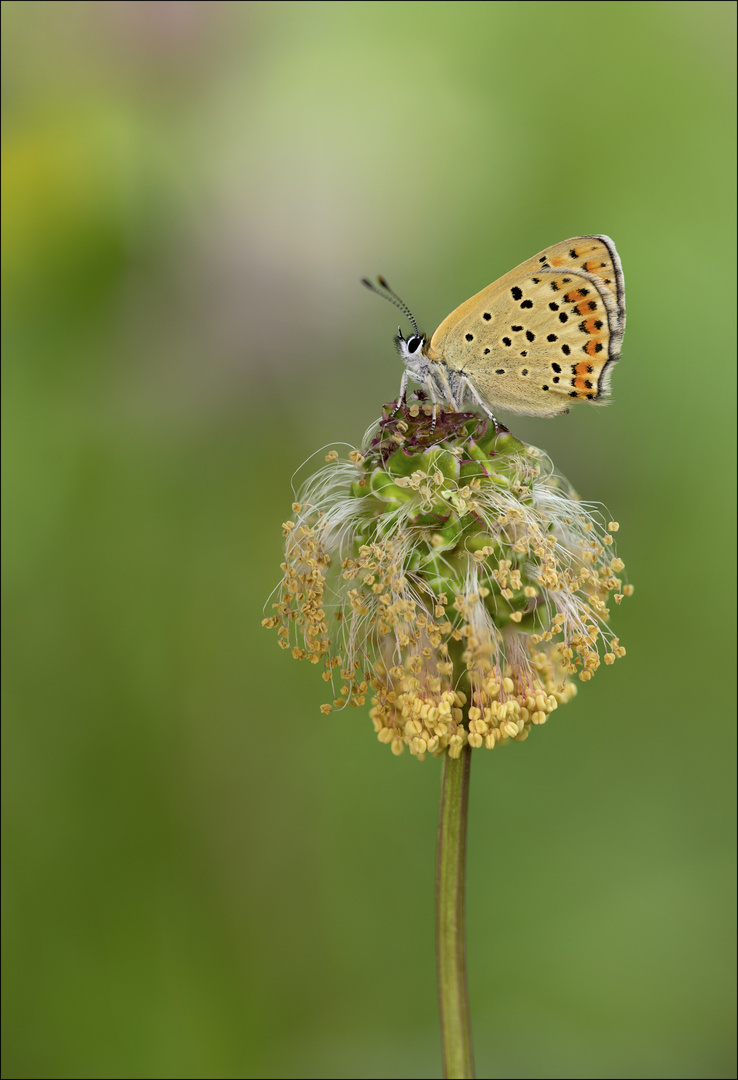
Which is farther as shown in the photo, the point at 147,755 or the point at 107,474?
the point at 107,474

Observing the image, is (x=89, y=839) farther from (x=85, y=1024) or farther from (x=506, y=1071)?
(x=506, y=1071)

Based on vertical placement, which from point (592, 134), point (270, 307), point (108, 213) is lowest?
point (270, 307)

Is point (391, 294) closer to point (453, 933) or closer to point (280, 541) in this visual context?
point (280, 541)

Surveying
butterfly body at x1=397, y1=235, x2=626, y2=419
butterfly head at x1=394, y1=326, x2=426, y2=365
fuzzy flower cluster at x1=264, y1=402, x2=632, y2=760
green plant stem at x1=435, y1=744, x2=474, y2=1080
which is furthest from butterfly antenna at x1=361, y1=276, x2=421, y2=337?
green plant stem at x1=435, y1=744, x2=474, y2=1080

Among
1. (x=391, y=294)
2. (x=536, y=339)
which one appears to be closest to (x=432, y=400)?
(x=536, y=339)

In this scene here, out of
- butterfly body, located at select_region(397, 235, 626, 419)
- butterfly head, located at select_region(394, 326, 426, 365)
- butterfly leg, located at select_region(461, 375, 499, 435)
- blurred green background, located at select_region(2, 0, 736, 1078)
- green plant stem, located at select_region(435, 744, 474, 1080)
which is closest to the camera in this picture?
green plant stem, located at select_region(435, 744, 474, 1080)

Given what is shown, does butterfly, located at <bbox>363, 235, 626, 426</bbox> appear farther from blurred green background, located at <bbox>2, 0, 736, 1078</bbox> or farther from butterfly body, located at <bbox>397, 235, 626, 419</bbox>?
blurred green background, located at <bbox>2, 0, 736, 1078</bbox>

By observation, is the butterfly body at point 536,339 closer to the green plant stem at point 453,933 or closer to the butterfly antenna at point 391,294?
the butterfly antenna at point 391,294

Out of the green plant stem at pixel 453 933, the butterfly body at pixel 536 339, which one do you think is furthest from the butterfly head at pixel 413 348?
the green plant stem at pixel 453 933

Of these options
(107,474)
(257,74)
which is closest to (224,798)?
(107,474)
